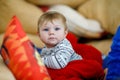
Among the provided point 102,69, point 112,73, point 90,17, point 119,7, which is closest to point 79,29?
point 90,17

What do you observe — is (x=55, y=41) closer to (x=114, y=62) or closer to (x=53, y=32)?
(x=53, y=32)

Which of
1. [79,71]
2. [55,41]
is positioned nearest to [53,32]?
[55,41]

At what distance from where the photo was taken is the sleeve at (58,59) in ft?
4.63

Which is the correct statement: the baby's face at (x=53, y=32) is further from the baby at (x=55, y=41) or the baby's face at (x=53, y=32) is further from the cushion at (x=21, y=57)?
the cushion at (x=21, y=57)

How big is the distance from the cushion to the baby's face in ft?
0.41

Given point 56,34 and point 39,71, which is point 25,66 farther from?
point 56,34

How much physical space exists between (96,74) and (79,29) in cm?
66

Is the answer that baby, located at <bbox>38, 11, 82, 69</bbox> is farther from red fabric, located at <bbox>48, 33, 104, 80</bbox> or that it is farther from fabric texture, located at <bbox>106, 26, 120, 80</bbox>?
fabric texture, located at <bbox>106, 26, 120, 80</bbox>

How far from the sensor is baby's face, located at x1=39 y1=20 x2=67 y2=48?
145cm

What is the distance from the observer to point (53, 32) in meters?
1.44

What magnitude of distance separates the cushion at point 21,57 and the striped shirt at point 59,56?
9cm

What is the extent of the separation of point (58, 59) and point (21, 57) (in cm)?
18

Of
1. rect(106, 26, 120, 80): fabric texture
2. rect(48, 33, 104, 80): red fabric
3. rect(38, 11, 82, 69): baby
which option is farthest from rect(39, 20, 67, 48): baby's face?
rect(106, 26, 120, 80): fabric texture

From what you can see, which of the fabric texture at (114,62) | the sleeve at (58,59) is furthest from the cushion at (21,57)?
the fabric texture at (114,62)
